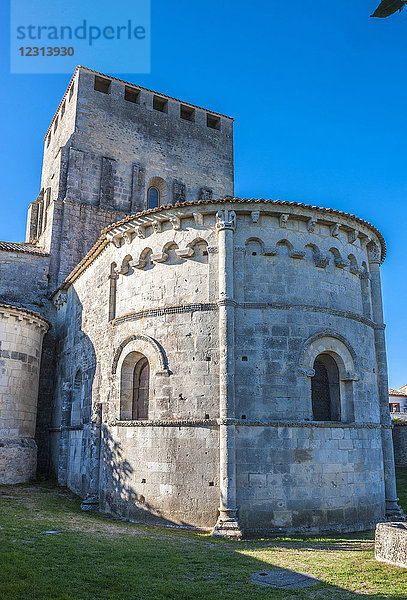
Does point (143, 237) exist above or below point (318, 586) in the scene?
above

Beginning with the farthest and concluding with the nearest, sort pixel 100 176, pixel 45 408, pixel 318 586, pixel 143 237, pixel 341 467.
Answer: pixel 100 176 → pixel 45 408 → pixel 143 237 → pixel 341 467 → pixel 318 586

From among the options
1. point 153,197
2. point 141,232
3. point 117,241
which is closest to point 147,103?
point 153,197

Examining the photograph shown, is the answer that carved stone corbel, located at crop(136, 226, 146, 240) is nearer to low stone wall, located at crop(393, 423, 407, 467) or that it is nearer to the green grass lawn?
the green grass lawn

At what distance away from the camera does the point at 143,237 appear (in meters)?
14.0

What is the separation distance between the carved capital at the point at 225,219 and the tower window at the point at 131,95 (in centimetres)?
1728

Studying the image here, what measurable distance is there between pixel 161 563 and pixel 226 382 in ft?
14.9

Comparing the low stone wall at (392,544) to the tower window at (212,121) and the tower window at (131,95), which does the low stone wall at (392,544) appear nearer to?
the tower window at (131,95)

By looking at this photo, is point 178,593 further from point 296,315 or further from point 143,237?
point 143,237

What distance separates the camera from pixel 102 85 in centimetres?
2711

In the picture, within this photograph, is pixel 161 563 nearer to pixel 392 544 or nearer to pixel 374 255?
pixel 392 544

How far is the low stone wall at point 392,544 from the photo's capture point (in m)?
8.11

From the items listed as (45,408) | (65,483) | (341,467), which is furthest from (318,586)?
(45,408)

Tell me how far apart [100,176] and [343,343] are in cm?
1665

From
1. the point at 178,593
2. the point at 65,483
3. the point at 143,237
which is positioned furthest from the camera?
the point at 65,483
